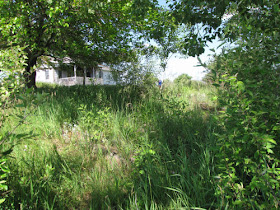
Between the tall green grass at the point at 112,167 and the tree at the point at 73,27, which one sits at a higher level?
the tree at the point at 73,27

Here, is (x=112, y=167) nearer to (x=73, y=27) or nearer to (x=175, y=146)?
(x=175, y=146)

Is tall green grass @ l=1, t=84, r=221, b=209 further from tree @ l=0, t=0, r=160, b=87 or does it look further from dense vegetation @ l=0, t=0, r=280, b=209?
tree @ l=0, t=0, r=160, b=87

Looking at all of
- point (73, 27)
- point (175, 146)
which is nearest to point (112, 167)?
point (175, 146)

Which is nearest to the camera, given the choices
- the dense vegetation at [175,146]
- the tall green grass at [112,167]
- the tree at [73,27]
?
the dense vegetation at [175,146]

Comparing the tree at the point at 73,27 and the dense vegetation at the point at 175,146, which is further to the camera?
the tree at the point at 73,27

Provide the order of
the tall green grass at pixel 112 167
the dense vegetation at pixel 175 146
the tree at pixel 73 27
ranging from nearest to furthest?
the dense vegetation at pixel 175 146
the tall green grass at pixel 112 167
the tree at pixel 73 27

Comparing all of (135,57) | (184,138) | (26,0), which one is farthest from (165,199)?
(26,0)

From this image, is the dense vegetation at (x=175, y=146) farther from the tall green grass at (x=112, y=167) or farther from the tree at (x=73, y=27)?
the tree at (x=73, y=27)

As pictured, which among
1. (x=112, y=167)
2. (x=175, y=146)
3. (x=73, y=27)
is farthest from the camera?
(x=73, y=27)

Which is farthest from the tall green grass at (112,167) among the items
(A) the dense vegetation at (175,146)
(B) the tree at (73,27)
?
(B) the tree at (73,27)

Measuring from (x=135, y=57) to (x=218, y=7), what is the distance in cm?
423

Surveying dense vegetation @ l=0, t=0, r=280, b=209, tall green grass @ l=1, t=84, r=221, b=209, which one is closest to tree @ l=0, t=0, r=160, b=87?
dense vegetation @ l=0, t=0, r=280, b=209

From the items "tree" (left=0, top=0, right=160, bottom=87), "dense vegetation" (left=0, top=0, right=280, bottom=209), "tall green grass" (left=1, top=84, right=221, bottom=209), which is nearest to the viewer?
"dense vegetation" (left=0, top=0, right=280, bottom=209)

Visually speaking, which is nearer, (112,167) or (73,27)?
(112,167)
